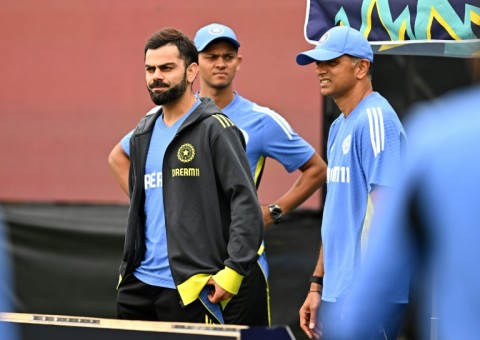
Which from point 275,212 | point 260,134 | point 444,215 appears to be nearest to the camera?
point 444,215

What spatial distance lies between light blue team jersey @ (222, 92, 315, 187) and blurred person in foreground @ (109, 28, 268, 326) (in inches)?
25.4

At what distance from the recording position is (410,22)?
4734mm

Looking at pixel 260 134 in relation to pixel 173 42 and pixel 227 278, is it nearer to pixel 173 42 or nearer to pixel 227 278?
pixel 173 42

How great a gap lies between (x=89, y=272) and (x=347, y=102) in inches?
117

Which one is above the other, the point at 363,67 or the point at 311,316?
the point at 363,67

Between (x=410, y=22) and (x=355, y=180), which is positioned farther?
(x=410, y=22)

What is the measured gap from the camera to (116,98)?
22.7ft

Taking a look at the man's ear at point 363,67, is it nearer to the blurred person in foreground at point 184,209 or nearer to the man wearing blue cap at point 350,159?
the man wearing blue cap at point 350,159

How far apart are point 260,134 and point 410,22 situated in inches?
40.0

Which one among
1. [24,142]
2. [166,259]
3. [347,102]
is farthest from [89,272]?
[347,102]

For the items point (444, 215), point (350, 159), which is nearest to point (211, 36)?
point (350, 159)

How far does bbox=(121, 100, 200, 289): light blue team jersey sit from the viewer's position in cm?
452

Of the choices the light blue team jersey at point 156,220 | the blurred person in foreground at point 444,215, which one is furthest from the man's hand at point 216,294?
the blurred person in foreground at point 444,215

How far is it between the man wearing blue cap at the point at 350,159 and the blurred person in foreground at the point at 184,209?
0.35 meters
